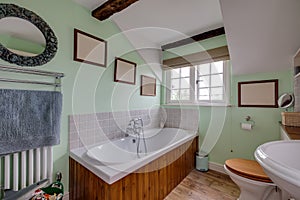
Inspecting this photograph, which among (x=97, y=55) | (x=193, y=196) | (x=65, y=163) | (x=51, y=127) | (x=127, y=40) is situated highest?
(x=127, y=40)

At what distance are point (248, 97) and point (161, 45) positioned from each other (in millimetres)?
1890

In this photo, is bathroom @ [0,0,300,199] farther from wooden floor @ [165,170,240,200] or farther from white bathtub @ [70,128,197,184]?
wooden floor @ [165,170,240,200]

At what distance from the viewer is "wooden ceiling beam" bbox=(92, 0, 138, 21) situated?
1674 millimetres

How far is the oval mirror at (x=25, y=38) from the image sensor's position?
50.1 inches

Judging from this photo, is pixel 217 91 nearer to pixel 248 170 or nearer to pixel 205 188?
pixel 248 170

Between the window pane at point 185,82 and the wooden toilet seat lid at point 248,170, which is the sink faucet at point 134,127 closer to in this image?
the window pane at point 185,82

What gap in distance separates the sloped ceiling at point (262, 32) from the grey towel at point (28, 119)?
6.60 feet

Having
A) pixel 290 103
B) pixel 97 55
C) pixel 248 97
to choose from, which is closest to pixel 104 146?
pixel 97 55

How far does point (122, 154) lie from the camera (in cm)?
211

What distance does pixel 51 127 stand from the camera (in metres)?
→ 1.47

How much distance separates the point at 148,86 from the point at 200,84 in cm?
98

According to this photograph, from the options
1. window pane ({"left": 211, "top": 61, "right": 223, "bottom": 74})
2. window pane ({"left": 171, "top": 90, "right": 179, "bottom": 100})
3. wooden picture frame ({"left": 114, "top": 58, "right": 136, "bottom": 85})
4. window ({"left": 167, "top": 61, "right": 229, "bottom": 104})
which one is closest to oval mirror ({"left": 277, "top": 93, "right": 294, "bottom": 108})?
window ({"left": 167, "top": 61, "right": 229, "bottom": 104})

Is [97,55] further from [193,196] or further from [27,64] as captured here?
[193,196]

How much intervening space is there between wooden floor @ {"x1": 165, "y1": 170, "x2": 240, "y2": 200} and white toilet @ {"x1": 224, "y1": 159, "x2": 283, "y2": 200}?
337 millimetres
